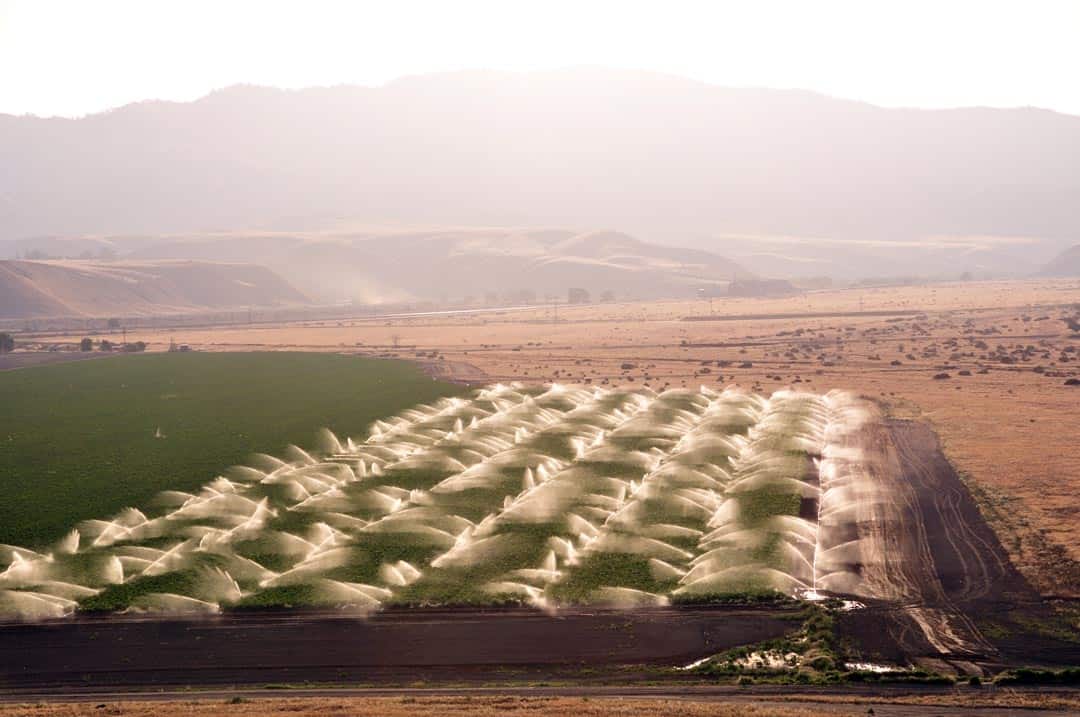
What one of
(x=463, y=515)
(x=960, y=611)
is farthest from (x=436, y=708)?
(x=463, y=515)

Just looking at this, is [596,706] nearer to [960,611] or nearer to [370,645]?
[370,645]

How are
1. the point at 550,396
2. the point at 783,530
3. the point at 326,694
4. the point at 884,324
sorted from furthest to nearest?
the point at 884,324, the point at 550,396, the point at 783,530, the point at 326,694

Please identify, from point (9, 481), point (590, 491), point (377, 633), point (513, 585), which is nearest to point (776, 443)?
point (590, 491)

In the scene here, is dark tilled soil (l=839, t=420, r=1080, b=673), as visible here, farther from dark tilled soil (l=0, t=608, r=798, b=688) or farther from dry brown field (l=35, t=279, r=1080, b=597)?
dark tilled soil (l=0, t=608, r=798, b=688)

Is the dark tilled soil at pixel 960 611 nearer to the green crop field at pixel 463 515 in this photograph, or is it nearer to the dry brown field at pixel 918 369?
the dry brown field at pixel 918 369

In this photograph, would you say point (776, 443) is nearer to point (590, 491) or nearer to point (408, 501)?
point (590, 491)

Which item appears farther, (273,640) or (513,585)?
(513,585)

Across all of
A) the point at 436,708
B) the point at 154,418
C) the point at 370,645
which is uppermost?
the point at 154,418
